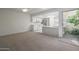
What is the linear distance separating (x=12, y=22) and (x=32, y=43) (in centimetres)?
58

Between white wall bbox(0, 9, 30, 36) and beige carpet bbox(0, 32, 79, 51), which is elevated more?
white wall bbox(0, 9, 30, 36)

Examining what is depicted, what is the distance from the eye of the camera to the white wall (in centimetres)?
248

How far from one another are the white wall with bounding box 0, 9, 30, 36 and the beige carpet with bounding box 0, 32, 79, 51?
0.11 metres

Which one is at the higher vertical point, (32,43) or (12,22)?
(12,22)

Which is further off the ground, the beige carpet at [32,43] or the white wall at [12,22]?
the white wall at [12,22]

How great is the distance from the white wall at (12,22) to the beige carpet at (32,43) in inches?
4.2

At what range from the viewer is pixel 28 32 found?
2557 mm

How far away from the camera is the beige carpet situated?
2508 millimetres

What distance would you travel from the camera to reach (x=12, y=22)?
251cm

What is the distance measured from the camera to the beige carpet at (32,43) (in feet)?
8.23

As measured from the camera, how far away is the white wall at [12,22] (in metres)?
2.48
